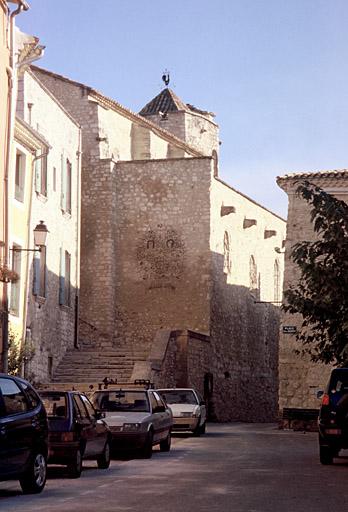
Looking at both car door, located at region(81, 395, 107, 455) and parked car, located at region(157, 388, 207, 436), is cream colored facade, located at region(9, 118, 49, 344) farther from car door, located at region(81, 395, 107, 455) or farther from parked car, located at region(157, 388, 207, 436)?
car door, located at region(81, 395, 107, 455)

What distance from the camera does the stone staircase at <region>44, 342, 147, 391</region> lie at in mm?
39375

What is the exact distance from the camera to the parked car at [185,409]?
3300cm

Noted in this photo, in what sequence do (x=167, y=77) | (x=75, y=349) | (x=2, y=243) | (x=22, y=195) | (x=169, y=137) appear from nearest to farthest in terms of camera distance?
(x=2, y=243), (x=22, y=195), (x=75, y=349), (x=169, y=137), (x=167, y=77)

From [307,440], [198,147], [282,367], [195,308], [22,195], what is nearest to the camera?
[307,440]

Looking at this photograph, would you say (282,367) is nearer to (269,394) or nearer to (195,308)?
(195,308)

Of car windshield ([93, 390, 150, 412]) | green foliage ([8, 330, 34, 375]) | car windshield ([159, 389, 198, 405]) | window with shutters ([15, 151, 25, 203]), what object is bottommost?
car windshield ([159, 389, 198, 405])

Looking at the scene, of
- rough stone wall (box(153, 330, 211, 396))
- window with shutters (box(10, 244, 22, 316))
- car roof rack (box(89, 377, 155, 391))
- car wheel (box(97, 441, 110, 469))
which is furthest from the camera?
rough stone wall (box(153, 330, 211, 396))

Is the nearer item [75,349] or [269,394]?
[75,349]

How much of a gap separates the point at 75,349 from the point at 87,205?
7.72 m

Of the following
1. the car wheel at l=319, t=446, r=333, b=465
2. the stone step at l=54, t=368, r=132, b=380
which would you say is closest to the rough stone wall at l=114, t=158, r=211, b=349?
the stone step at l=54, t=368, r=132, b=380

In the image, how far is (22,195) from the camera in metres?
34.6

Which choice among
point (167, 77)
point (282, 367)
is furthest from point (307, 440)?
point (167, 77)

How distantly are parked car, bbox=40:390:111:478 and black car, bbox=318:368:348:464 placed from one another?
426 cm

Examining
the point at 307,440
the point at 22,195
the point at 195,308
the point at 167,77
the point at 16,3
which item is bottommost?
the point at 307,440
